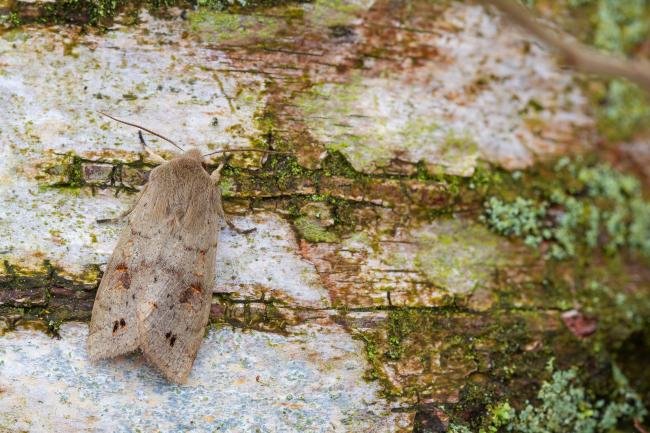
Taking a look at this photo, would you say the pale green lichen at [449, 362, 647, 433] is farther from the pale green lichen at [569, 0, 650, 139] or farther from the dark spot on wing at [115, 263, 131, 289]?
the dark spot on wing at [115, 263, 131, 289]

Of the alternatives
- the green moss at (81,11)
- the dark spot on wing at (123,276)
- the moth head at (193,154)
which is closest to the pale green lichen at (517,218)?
the moth head at (193,154)

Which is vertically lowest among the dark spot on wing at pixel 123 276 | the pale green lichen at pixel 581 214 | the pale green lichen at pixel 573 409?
the pale green lichen at pixel 573 409

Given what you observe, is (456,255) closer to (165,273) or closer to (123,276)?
(165,273)

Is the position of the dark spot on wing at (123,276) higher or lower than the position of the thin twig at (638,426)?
higher

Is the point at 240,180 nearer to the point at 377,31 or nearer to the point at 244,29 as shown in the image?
the point at 244,29

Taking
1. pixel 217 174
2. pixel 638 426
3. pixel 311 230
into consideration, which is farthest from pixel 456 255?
pixel 638 426

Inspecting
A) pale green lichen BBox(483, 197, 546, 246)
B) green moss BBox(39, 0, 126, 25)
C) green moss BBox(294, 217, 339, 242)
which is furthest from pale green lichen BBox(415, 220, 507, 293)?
green moss BBox(39, 0, 126, 25)

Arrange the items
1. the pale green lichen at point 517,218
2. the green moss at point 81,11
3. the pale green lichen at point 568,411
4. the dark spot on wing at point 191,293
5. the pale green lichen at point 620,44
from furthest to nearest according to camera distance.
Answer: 1. the pale green lichen at point 620,44
2. the pale green lichen at point 517,218
3. the pale green lichen at point 568,411
4. the dark spot on wing at point 191,293
5. the green moss at point 81,11

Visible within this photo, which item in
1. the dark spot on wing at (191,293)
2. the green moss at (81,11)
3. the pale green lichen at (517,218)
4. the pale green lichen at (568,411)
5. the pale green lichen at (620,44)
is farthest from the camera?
the pale green lichen at (620,44)

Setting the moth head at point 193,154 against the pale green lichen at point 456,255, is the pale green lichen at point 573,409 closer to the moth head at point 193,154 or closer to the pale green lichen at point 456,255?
the pale green lichen at point 456,255
